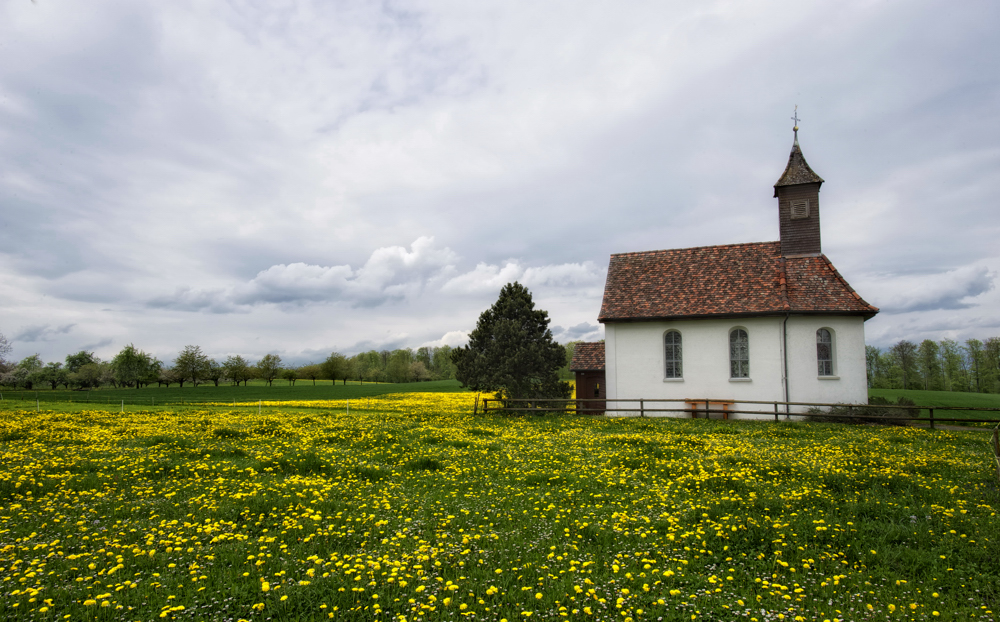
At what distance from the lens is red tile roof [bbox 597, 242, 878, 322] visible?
26.8m

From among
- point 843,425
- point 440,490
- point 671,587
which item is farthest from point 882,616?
point 843,425

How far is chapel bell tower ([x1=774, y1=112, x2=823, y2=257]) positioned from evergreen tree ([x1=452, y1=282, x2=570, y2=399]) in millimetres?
16141

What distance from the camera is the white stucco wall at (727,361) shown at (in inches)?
1027

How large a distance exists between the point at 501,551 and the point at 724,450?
399 inches

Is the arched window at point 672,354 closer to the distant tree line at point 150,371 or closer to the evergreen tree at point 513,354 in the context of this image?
the evergreen tree at point 513,354

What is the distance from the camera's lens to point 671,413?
2738 cm

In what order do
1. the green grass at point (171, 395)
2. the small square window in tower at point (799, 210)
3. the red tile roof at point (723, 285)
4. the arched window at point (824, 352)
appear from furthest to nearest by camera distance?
1. the green grass at point (171, 395)
2. the small square window in tower at point (799, 210)
3. the red tile roof at point (723, 285)
4. the arched window at point (824, 352)

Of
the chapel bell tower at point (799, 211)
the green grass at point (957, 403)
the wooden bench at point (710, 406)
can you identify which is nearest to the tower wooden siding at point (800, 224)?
the chapel bell tower at point (799, 211)

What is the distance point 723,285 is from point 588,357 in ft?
34.1

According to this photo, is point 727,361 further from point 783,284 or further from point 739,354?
point 783,284

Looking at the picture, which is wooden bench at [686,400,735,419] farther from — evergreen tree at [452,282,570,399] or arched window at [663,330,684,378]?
evergreen tree at [452,282,570,399]

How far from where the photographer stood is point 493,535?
723 cm

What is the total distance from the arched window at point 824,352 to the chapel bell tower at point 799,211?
228 inches

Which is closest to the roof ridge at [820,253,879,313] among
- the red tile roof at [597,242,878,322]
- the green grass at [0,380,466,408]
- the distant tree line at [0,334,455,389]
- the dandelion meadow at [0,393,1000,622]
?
the red tile roof at [597,242,878,322]
